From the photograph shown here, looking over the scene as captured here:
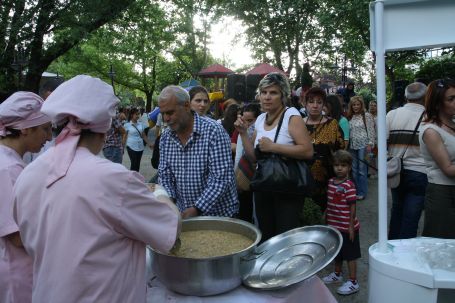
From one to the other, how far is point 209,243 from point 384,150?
942 mm

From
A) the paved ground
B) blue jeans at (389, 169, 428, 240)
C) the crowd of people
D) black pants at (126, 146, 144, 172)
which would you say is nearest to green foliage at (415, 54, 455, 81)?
the paved ground

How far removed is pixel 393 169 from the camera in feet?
11.8

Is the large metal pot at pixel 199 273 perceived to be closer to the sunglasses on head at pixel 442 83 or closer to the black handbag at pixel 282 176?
the black handbag at pixel 282 176

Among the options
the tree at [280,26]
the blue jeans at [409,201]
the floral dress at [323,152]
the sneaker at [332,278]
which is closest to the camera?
the blue jeans at [409,201]

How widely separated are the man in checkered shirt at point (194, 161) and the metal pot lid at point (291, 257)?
1.97ft

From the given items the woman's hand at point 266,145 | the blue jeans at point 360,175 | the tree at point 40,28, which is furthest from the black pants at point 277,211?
the tree at point 40,28

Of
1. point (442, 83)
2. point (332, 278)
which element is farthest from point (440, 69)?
point (442, 83)

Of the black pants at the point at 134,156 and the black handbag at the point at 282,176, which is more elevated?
the black handbag at the point at 282,176

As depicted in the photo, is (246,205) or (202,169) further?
(246,205)

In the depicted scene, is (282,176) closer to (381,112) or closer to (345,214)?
(381,112)

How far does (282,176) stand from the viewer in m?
2.79

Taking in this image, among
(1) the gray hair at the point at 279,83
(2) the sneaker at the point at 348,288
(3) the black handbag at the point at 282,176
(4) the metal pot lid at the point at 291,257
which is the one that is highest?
(1) the gray hair at the point at 279,83

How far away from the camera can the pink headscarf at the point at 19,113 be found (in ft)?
6.41

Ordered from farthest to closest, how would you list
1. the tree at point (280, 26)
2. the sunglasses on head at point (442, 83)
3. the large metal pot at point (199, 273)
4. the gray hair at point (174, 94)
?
the tree at point (280, 26)
the sunglasses on head at point (442, 83)
the gray hair at point (174, 94)
the large metal pot at point (199, 273)
